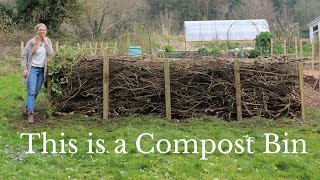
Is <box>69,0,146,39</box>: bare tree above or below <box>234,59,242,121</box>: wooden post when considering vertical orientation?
above

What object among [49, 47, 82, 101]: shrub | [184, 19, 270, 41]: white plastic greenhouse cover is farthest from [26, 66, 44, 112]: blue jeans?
[184, 19, 270, 41]: white plastic greenhouse cover

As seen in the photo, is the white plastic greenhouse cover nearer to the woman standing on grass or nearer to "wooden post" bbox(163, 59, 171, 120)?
"wooden post" bbox(163, 59, 171, 120)

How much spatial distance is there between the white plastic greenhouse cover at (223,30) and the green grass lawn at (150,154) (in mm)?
21016

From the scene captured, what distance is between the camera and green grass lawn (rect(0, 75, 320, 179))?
409cm

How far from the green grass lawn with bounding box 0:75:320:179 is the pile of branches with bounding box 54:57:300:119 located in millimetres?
310

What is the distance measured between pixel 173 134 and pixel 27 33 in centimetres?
1606

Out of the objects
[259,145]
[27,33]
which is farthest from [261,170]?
[27,33]

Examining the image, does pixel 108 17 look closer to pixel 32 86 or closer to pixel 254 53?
pixel 254 53

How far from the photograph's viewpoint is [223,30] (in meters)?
29.1

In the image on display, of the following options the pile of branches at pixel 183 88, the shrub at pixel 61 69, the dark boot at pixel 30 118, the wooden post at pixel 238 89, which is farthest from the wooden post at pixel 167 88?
the dark boot at pixel 30 118

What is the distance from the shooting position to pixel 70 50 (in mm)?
6840

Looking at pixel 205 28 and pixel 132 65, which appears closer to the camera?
pixel 132 65

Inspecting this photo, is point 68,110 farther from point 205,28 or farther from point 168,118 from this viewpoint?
point 205,28

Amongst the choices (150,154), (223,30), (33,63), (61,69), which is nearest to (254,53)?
(61,69)
